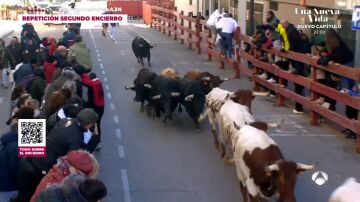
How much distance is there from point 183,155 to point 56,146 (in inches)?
188

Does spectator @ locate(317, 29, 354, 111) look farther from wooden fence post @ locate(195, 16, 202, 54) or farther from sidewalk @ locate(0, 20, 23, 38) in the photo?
sidewalk @ locate(0, 20, 23, 38)

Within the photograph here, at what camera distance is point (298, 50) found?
690 inches

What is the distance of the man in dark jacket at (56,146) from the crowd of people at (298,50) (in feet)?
20.3

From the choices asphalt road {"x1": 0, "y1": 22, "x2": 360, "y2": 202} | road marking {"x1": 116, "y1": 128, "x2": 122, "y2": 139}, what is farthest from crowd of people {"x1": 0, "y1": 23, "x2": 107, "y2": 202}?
road marking {"x1": 116, "y1": 128, "x2": 122, "y2": 139}

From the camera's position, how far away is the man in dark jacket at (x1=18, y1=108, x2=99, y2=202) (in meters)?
8.09

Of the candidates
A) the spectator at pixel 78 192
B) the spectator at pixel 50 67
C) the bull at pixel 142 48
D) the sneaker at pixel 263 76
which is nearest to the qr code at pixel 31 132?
the spectator at pixel 78 192

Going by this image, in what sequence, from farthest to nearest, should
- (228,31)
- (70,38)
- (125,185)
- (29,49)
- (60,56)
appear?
(228,31)
(70,38)
(29,49)
(60,56)
(125,185)

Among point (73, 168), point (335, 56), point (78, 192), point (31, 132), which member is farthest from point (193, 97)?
point (78, 192)

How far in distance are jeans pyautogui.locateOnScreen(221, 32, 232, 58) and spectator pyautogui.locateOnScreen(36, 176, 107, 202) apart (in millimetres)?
18116

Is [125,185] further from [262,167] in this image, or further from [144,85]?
[144,85]

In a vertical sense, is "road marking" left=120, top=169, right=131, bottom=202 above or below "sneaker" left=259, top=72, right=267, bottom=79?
below

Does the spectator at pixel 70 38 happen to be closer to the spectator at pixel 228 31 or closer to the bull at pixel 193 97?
the spectator at pixel 228 31

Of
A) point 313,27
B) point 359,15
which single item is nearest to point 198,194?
point 359,15

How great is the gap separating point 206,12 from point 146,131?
27.4 metres
